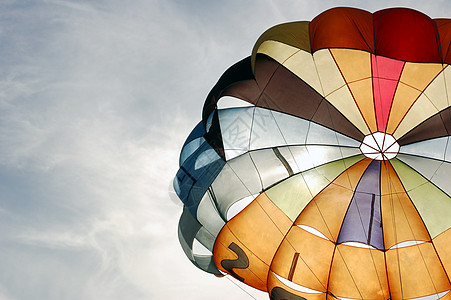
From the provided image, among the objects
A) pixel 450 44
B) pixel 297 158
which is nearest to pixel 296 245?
pixel 297 158

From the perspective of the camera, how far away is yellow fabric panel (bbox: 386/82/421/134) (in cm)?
619

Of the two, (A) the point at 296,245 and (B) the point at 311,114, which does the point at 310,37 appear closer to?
(B) the point at 311,114

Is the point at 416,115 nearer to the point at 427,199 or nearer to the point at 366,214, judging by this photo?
the point at 427,199

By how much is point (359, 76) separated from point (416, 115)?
893 millimetres

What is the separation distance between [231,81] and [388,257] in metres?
2.83

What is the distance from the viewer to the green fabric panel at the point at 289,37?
5955mm

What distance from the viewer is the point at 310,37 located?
19.5ft

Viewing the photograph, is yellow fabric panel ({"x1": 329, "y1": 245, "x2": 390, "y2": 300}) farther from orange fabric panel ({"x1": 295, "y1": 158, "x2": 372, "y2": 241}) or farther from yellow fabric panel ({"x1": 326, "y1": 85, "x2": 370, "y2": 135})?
yellow fabric panel ({"x1": 326, "y1": 85, "x2": 370, "y2": 135})

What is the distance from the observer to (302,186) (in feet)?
20.9

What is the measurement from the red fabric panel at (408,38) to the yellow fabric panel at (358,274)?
233cm

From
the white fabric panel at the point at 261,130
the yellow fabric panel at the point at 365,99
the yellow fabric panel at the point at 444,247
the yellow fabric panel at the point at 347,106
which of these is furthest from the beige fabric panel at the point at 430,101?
the yellow fabric panel at the point at 444,247

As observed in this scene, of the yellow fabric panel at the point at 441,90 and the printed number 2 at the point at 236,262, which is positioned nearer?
the yellow fabric panel at the point at 441,90

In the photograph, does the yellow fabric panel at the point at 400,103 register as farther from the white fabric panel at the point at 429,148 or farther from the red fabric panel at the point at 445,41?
the red fabric panel at the point at 445,41

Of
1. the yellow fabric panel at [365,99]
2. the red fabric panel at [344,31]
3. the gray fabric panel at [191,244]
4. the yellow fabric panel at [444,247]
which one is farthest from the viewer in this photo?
the gray fabric panel at [191,244]
